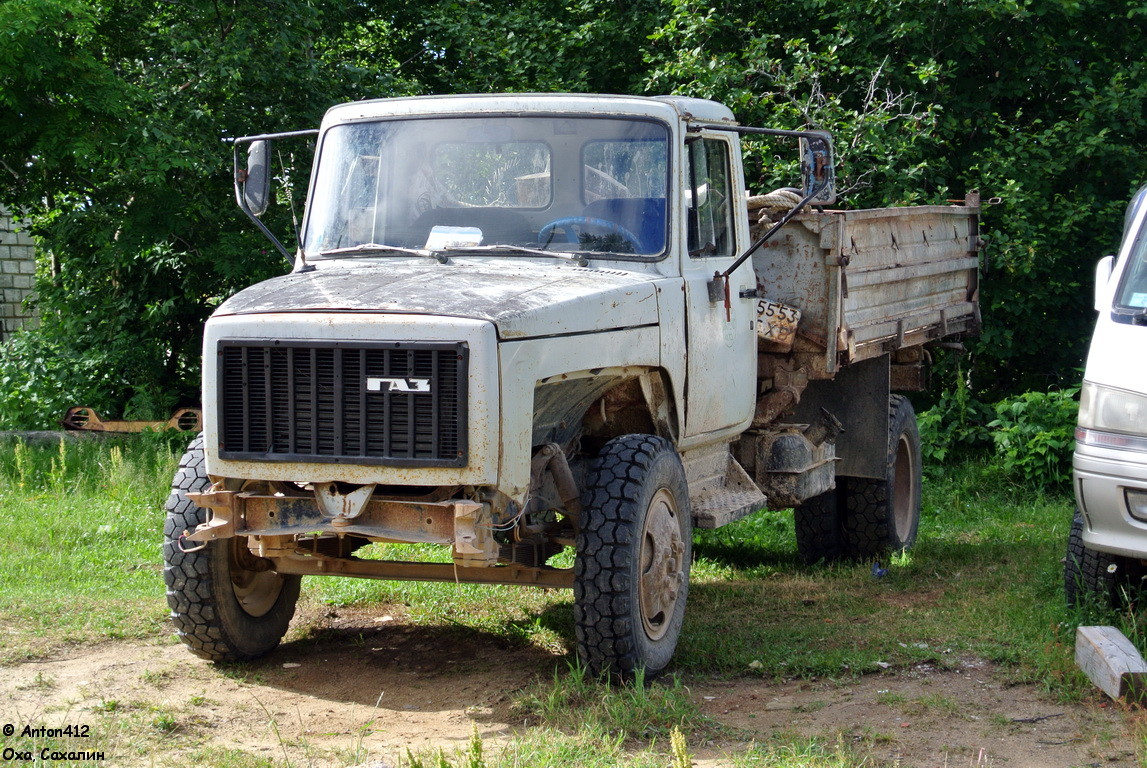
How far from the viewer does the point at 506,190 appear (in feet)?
19.1

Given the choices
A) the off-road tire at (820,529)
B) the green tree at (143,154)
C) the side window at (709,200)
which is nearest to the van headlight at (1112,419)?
the side window at (709,200)

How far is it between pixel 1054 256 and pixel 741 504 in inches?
240

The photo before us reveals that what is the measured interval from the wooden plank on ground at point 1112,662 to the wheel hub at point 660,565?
66.2 inches

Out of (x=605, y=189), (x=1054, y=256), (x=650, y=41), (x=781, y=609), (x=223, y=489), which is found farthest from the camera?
(x=650, y=41)

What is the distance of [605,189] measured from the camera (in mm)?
5816

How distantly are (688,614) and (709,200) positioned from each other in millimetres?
2180

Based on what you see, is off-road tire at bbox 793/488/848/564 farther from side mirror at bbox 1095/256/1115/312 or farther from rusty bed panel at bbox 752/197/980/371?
side mirror at bbox 1095/256/1115/312

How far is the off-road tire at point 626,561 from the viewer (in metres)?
5.09

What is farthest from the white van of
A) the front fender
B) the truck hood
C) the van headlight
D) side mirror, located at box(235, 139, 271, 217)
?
side mirror, located at box(235, 139, 271, 217)

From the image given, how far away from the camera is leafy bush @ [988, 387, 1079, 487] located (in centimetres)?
1024

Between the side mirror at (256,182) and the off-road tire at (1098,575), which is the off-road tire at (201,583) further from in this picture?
the off-road tire at (1098,575)

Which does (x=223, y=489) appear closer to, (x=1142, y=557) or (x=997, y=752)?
(x=997, y=752)

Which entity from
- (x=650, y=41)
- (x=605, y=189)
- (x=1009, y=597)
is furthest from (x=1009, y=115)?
(x=605, y=189)

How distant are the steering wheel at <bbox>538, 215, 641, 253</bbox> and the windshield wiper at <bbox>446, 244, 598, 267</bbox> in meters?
0.09
